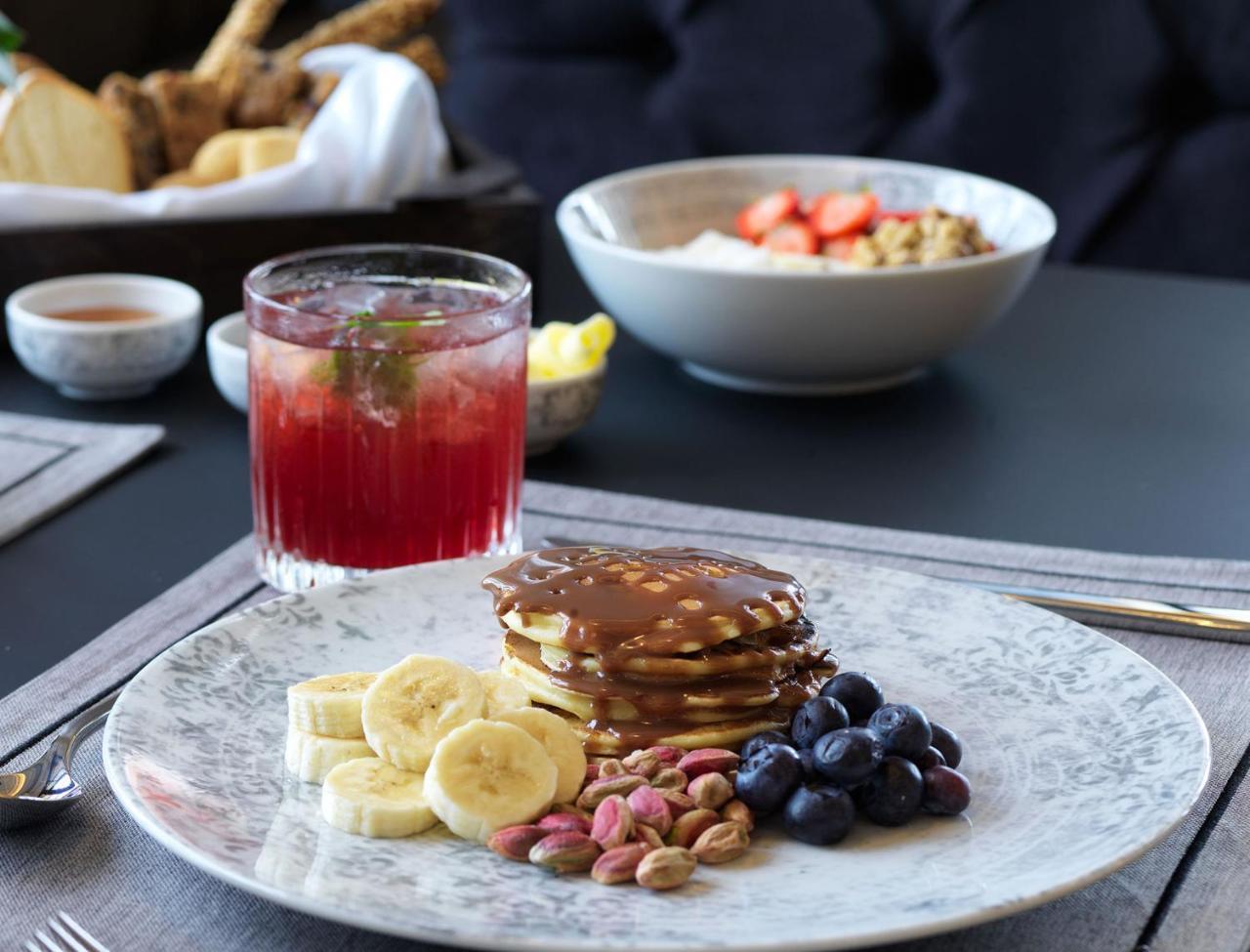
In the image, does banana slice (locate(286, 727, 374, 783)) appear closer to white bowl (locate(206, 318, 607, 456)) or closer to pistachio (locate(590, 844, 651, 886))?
pistachio (locate(590, 844, 651, 886))

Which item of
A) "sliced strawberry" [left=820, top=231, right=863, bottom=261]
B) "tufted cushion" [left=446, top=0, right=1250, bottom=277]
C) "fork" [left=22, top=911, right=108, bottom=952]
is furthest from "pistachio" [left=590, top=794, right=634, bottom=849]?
"tufted cushion" [left=446, top=0, right=1250, bottom=277]

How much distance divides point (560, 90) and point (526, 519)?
1.70 m

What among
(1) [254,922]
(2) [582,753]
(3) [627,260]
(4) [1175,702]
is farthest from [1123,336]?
(1) [254,922]

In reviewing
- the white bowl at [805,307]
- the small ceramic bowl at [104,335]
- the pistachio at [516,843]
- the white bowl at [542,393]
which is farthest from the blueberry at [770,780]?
the small ceramic bowl at [104,335]

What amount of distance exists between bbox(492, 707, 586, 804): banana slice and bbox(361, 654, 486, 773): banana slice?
27 millimetres

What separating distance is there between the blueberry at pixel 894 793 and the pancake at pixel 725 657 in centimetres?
9

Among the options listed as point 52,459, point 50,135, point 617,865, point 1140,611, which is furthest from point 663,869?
point 50,135

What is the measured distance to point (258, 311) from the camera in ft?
3.54

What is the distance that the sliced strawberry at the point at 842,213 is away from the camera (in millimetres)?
1677

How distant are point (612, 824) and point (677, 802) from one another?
0.14 ft

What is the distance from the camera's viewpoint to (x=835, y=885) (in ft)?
2.27

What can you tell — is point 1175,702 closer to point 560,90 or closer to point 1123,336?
point 1123,336

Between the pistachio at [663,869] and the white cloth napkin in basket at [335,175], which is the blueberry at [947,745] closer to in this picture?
the pistachio at [663,869]

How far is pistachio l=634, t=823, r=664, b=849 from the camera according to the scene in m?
0.72
